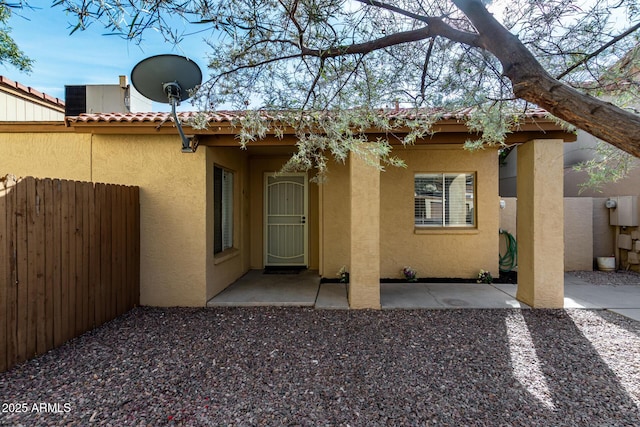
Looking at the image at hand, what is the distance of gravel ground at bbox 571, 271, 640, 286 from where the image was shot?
23.7ft

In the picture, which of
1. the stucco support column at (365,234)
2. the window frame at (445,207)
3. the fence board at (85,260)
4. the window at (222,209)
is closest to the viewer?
the fence board at (85,260)

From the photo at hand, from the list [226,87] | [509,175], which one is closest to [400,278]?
[226,87]

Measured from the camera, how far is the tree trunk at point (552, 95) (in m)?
2.16

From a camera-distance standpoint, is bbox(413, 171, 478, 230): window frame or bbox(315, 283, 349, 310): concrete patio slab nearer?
bbox(315, 283, 349, 310): concrete patio slab

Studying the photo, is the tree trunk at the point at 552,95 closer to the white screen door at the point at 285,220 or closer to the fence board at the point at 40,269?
the fence board at the point at 40,269

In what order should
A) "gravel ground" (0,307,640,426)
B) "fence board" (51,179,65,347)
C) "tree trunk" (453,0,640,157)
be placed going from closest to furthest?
"tree trunk" (453,0,640,157), "gravel ground" (0,307,640,426), "fence board" (51,179,65,347)

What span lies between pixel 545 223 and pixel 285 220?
5941 millimetres

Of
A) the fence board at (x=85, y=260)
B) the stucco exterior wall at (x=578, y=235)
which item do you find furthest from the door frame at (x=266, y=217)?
the stucco exterior wall at (x=578, y=235)

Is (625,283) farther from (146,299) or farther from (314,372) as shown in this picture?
(146,299)

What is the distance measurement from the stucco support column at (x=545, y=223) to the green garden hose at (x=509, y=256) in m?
2.78

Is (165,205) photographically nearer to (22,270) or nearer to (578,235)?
(22,270)

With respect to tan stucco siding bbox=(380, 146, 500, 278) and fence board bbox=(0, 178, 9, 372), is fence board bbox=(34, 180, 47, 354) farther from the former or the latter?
tan stucco siding bbox=(380, 146, 500, 278)

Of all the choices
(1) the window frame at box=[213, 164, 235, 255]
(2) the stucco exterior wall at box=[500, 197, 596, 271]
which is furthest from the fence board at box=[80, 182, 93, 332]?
(2) the stucco exterior wall at box=[500, 197, 596, 271]

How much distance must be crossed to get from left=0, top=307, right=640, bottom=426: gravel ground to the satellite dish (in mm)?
3358
